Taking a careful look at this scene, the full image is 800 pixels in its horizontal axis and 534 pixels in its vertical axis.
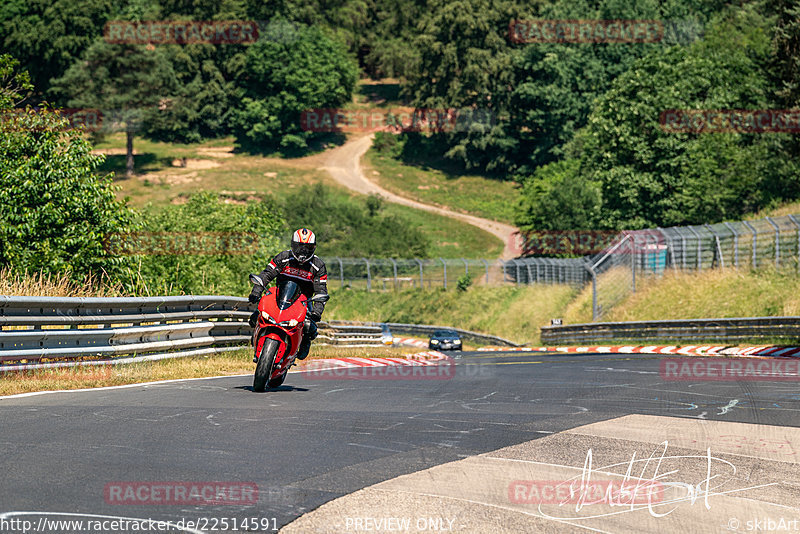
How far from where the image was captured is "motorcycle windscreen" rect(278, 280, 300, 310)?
11750mm

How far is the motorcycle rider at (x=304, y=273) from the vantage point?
→ 11898 millimetres

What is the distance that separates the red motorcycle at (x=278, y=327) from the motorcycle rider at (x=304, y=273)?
10 cm

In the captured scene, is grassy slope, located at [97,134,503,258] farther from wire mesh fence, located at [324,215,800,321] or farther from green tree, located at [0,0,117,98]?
wire mesh fence, located at [324,215,800,321]

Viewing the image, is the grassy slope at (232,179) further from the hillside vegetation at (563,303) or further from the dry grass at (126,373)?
the dry grass at (126,373)

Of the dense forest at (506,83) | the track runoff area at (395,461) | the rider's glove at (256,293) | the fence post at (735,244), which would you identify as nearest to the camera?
the track runoff area at (395,461)

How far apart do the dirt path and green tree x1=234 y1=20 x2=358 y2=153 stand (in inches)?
190

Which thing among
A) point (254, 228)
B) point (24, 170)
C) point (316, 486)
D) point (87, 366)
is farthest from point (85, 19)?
point (316, 486)

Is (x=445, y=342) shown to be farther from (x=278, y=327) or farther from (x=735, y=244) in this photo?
(x=278, y=327)

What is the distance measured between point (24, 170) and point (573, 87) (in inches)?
3197

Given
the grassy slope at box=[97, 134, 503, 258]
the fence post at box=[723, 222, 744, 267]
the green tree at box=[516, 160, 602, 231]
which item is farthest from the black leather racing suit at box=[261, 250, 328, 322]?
the grassy slope at box=[97, 134, 503, 258]

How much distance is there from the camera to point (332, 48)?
117m

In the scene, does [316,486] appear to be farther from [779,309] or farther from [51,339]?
[779,309]

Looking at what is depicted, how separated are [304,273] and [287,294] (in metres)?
0.41

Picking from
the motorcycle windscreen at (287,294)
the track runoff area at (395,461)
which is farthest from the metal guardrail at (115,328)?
the motorcycle windscreen at (287,294)
